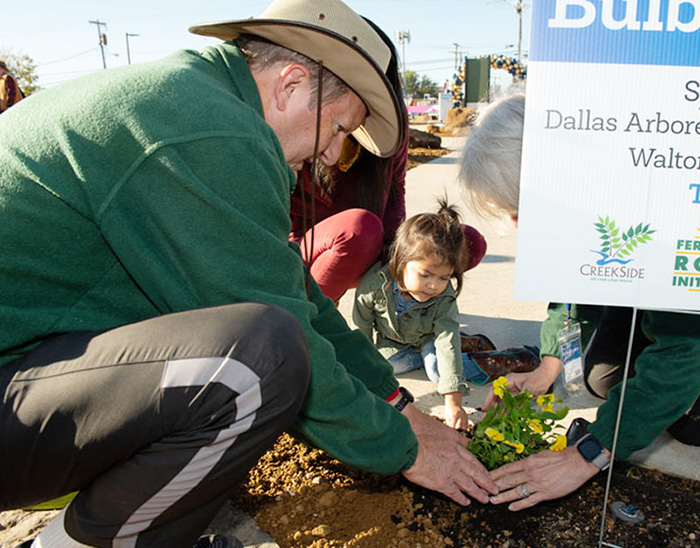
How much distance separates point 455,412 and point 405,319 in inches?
24.0

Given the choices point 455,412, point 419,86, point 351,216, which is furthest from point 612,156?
point 419,86

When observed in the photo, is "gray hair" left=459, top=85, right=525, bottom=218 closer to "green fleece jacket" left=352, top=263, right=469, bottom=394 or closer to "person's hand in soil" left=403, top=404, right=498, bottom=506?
"person's hand in soil" left=403, top=404, right=498, bottom=506

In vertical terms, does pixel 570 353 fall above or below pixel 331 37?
below

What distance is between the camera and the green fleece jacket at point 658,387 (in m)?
1.60

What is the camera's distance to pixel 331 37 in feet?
4.65

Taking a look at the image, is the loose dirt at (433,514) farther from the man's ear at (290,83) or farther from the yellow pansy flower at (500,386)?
the man's ear at (290,83)

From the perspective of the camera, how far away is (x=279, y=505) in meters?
1.82

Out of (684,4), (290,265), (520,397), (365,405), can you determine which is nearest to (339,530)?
(365,405)

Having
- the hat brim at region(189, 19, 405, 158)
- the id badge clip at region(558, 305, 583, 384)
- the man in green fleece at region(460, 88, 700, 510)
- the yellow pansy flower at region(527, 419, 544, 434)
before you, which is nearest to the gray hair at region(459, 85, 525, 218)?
the man in green fleece at region(460, 88, 700, 510)

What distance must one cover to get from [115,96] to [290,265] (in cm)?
53

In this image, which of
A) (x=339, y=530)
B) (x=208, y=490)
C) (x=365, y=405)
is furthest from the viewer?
(x=339, y=530)

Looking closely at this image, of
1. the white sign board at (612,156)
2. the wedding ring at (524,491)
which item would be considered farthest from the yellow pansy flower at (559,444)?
the white sign board at (612,156)

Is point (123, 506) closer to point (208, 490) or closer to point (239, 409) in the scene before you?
point (208, 490)

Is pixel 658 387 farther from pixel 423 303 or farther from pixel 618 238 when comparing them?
pixel 423 303
